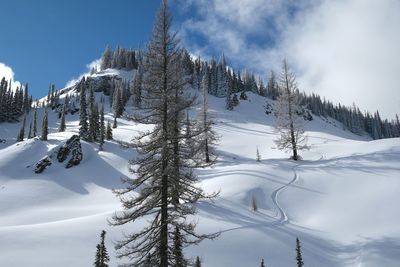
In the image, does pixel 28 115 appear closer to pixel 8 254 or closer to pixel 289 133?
pixel 289 133

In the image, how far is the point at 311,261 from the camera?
1595cm

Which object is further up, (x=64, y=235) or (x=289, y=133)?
(x=289, y=133)

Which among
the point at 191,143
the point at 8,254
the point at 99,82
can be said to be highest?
the point at 99,82

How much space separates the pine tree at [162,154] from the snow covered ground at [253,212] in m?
4.81

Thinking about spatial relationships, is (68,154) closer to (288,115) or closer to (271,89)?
(288,115)

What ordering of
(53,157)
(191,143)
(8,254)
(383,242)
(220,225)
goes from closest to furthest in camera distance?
(191,143)
(8,254)
(383,242)
(220,225)
(53,157)

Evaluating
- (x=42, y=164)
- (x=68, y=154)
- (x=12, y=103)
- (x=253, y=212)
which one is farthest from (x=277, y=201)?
(x=12, y=103)

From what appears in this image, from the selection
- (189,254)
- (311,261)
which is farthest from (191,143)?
(311,261)

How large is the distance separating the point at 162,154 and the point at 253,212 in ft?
42.0

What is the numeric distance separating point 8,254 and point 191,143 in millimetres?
9796

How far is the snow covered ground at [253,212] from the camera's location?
1593 cm

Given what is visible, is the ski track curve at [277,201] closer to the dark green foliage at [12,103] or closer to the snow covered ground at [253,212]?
the snow covered ground at [253,212]

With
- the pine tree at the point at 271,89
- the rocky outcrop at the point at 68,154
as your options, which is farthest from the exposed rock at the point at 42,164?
the pine tree at the point at 271,89

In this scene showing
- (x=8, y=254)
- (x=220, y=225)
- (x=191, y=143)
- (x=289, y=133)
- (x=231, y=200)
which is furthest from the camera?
(x=289, y=133)
